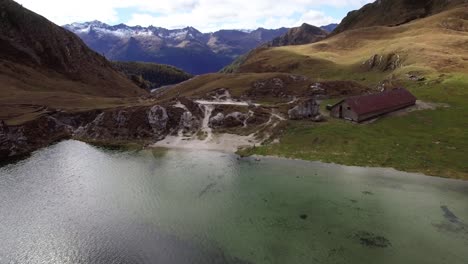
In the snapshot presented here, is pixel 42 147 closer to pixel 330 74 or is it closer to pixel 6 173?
pixel 6 173

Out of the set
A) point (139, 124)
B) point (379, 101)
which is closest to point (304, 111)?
point (379, 101)

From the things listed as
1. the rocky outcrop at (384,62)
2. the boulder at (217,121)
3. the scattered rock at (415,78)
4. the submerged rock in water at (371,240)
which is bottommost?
the submerged rock in water at (371,240)

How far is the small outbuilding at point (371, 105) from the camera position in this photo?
98.5 metres

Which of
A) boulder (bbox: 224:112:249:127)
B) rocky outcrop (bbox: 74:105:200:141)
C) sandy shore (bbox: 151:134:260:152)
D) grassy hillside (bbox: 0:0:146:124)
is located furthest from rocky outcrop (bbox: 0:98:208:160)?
grassy hillside (bbox: 0:0:146:124)

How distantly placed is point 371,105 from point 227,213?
60.8 metres

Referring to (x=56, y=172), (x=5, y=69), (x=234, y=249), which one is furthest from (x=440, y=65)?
(x=5, y=69)

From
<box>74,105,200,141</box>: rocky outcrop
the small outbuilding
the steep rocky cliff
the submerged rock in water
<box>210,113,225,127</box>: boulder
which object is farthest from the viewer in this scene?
the steep rocky cliff

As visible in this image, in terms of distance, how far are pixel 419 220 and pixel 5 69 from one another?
17037cm

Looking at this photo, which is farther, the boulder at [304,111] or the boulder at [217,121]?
the boulder at [217,121]

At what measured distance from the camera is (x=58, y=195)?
67.4 m

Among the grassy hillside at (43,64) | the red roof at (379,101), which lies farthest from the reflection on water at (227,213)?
the grassy hillside at (43,64)

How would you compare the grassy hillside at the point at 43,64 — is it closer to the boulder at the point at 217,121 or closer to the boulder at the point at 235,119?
the boulder at the point at 217,121

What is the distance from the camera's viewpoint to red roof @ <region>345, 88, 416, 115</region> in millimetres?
98875

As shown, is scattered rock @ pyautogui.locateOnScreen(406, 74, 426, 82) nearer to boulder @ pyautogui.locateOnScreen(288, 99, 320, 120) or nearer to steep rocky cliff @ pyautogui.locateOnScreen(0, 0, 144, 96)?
boulder @ pyautogui.locateOnScreen(288, 99, 320, 120)
